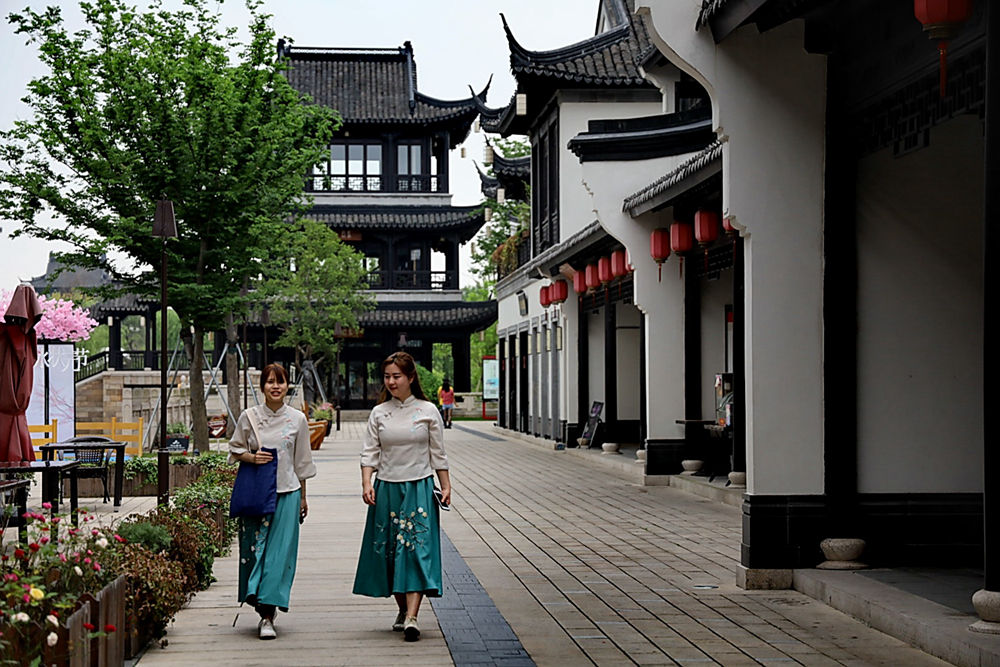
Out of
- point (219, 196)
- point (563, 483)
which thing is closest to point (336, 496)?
point (563, 483)

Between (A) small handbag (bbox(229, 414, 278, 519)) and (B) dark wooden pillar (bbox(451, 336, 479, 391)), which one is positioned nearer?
(A) small handbag (bbox(229, 414, 278, 519))

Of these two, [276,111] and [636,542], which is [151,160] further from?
[636,542]

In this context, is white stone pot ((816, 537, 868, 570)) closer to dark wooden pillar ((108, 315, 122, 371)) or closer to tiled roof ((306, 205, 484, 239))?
dark wooden pillar ((108, 315, 122, 371))

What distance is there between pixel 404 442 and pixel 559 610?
1.61m

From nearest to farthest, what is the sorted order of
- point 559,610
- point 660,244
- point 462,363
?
point 559,610 < point 660,244 < point 462,363

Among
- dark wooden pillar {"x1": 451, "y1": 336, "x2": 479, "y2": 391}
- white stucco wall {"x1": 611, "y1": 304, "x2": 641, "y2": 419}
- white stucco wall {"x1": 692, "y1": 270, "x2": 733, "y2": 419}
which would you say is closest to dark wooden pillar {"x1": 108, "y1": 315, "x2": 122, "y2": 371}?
dark wooden pillar {"x1": 451, "y1": 336, "x2": 479, "y2": 391}

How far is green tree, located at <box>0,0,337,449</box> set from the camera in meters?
17.8

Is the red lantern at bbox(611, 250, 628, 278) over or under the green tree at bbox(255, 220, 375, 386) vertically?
under

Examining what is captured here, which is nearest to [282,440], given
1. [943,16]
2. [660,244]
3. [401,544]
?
[401,544]

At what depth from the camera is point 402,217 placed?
5275 cm

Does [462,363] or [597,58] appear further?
Answer: [462,363]

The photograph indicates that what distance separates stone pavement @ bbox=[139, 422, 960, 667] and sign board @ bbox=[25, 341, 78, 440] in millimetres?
4946

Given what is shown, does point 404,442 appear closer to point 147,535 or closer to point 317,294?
point 147,535

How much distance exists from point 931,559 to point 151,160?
41.7 feet
